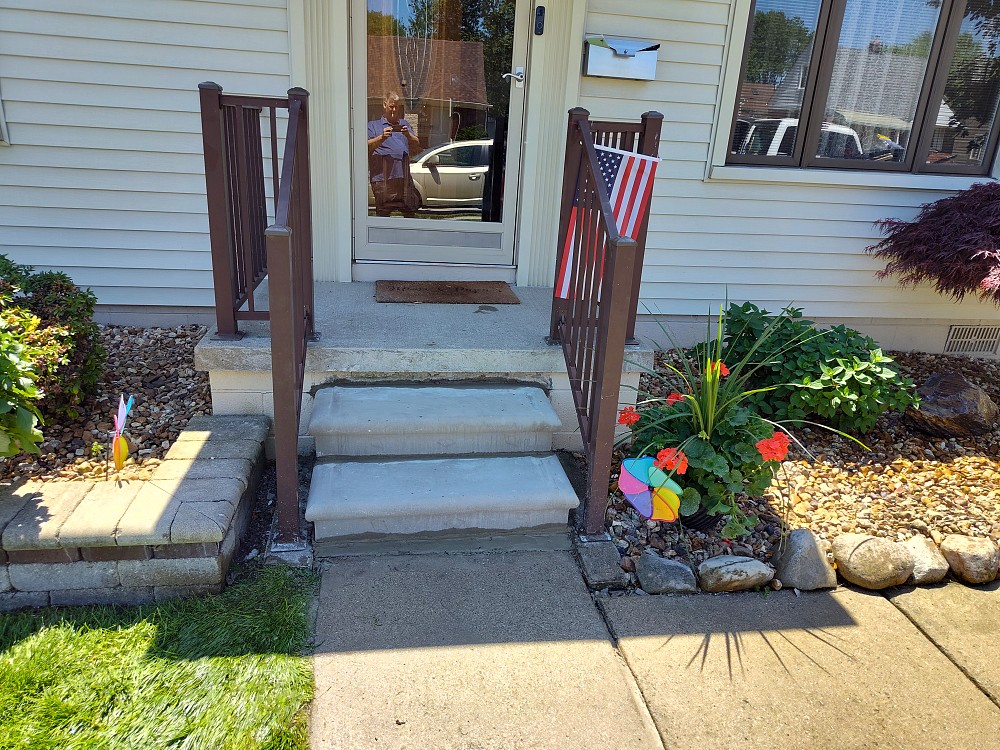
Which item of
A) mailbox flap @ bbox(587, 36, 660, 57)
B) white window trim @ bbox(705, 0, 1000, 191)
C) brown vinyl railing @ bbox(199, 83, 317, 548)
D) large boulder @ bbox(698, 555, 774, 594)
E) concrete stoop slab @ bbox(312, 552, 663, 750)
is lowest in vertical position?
concrete stoop slab @ bbox(312, 552, 663, 750)

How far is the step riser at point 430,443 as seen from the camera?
2.75 m

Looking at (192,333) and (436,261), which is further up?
(436,261)

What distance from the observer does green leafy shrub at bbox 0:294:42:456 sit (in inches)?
84.4

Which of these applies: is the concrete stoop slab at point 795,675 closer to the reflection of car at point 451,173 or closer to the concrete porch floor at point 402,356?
the concrete porch floor at point 402,356

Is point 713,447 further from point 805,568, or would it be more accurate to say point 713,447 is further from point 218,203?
point 218,203

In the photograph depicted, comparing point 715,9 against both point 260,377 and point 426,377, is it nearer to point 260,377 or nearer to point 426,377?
point 426,377

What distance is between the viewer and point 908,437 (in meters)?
3.62

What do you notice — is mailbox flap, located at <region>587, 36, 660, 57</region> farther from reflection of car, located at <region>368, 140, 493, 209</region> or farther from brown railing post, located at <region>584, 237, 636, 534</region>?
brown railing post, located at <region>584, 237, 636, 534</region>

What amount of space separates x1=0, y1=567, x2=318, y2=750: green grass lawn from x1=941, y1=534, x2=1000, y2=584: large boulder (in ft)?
7.89

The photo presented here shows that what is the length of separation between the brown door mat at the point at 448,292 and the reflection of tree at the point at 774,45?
2.03 metres

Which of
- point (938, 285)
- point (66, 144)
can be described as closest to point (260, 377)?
point (66, 144)

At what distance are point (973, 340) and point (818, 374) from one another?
236cm

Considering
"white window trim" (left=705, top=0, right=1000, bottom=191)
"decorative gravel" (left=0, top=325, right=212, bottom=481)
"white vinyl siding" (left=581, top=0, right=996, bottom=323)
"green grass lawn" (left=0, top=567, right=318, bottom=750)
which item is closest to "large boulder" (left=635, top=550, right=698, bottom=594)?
"green grass lawn" (left=0, top=567, right=318, bottom=750)

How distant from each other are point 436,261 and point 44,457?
93.0 inches
